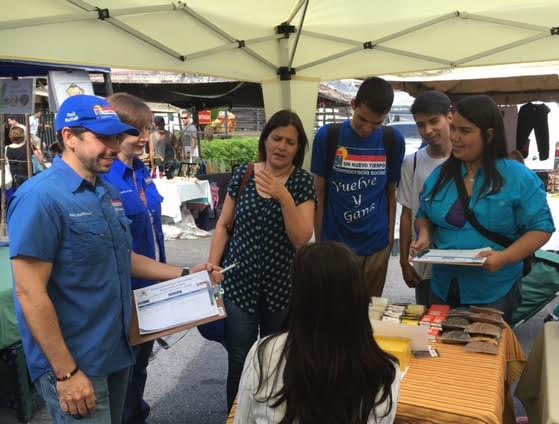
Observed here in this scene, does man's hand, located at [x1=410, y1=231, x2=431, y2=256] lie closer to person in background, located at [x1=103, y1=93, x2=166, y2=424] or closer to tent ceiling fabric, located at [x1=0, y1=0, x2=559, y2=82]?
person in background, located at [x1=103, y1=93, x2=166, y2=424]

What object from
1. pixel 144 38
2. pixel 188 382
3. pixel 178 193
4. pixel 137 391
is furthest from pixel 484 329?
pixel 178 193

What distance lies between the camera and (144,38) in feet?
11.1

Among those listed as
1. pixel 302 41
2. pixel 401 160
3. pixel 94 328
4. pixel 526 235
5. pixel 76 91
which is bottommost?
pixel 94 328

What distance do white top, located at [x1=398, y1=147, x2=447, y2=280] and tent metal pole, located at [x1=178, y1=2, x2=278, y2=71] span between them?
1.35 metres

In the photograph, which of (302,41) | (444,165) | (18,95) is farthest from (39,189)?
(18,95)

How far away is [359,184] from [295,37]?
4.50 feet

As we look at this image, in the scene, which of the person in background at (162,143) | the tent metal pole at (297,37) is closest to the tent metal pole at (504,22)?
the tent metal pole at (297,37)

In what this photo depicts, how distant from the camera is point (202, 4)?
11.3 feet

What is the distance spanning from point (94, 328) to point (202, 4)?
7.98 feet

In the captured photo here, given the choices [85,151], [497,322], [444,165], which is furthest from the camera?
[444,165]

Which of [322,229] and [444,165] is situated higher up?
[444,165]

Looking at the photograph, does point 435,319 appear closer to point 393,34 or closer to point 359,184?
point 359,184

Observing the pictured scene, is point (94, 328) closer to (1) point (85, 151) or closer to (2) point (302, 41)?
(1) point (85, 151)

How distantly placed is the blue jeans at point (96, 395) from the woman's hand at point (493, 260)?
153 cm
